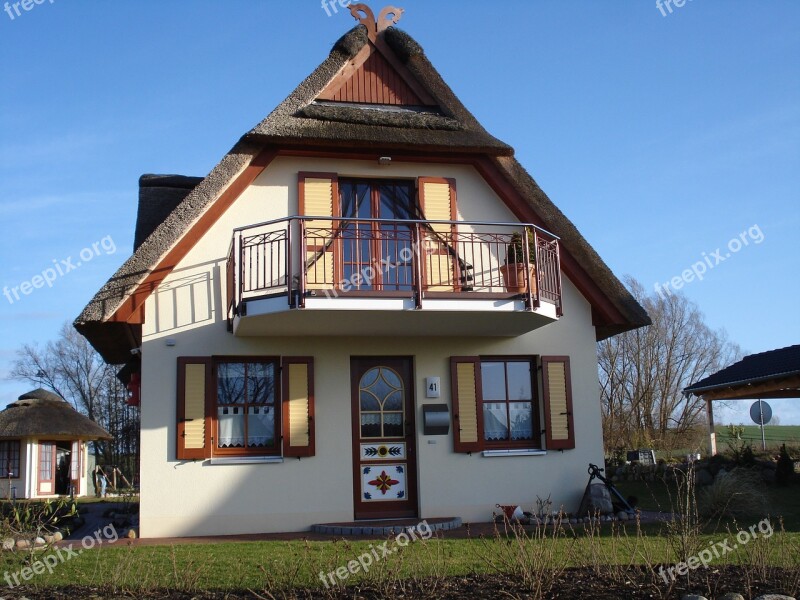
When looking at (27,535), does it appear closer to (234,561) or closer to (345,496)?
(234,561)

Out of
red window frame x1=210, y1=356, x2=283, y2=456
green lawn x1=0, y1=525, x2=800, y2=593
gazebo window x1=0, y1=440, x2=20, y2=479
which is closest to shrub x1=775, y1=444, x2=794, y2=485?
green lawn x1=0, y1=525, x2=800, y2=593

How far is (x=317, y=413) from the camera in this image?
44.5 ft

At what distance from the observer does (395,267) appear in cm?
1356

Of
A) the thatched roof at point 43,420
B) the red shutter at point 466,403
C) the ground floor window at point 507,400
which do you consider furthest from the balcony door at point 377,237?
the thatched roof at point 43,420

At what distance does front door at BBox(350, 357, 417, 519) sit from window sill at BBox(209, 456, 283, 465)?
1282mm

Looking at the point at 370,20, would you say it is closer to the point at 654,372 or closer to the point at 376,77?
the point at 376,77

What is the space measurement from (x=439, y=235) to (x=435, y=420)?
297cm

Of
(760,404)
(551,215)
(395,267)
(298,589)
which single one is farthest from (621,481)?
(298,589)

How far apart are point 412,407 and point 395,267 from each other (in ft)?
7.47

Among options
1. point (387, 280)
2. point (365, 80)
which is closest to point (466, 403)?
point (387, 280)

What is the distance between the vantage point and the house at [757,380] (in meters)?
21.1

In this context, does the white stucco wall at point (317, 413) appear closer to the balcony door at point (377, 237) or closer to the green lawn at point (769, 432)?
the balcony door at point (377, 237)

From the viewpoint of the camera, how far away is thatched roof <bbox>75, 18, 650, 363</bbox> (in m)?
13.4

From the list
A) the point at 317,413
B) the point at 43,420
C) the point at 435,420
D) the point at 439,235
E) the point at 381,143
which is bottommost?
the point at 435,420
